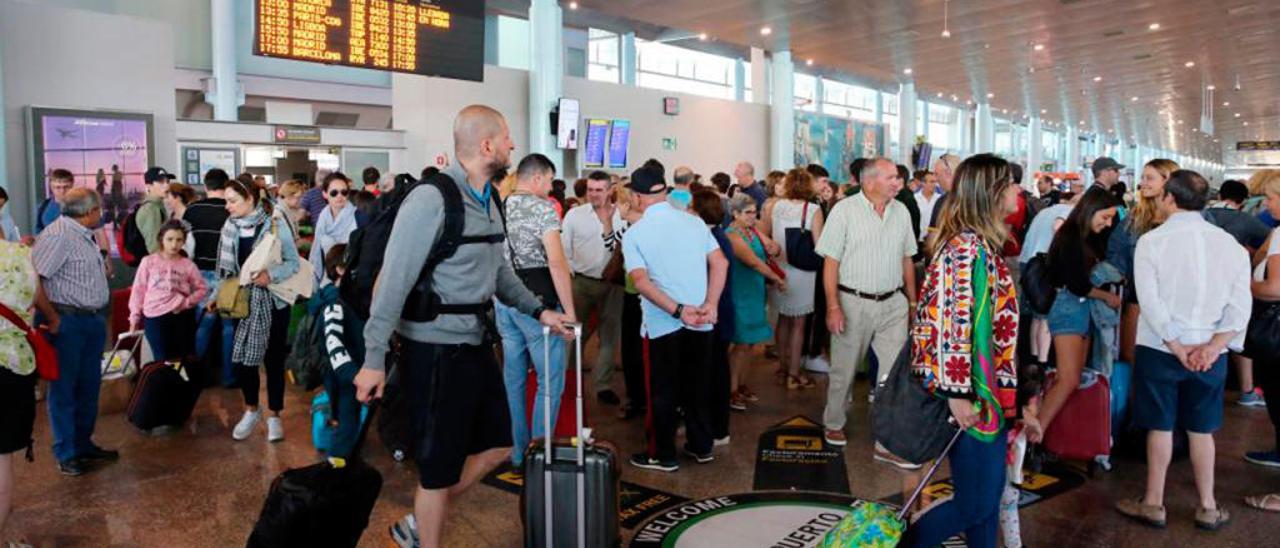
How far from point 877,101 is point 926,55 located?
588 inches

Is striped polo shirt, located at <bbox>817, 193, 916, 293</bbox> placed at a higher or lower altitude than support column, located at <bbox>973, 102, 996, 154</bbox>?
lower

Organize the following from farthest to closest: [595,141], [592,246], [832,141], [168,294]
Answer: [832,141], [595,141], [592,246], [168,294]

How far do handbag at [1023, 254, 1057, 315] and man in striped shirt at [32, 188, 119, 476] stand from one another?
4425 millimetres

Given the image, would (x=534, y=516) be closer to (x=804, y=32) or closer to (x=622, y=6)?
(x=622, y=6)

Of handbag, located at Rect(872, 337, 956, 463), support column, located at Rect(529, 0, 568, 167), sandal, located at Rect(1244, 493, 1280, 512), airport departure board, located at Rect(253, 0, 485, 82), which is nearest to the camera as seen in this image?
handbag, located at Rect(872, 337, 956, 463)

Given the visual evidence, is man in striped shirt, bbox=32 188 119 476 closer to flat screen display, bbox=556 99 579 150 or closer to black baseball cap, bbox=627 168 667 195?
black baseball cap, bbox=627 168 667 195

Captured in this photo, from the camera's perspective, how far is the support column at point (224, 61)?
595 inches

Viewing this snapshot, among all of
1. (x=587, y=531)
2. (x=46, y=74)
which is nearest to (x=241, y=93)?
(x=46, y=74)

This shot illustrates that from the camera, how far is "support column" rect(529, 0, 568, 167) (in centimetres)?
1393

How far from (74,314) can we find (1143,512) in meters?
5.00

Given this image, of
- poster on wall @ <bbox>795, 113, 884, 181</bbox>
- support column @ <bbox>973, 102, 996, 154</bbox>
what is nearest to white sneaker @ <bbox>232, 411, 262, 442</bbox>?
poster on wall @ <bbox>795, 113, 884, 181</bbox>

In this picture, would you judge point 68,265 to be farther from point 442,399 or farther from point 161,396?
point 442,399

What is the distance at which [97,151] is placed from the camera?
9500mm

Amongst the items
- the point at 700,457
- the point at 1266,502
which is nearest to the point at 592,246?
the point at 700,457
